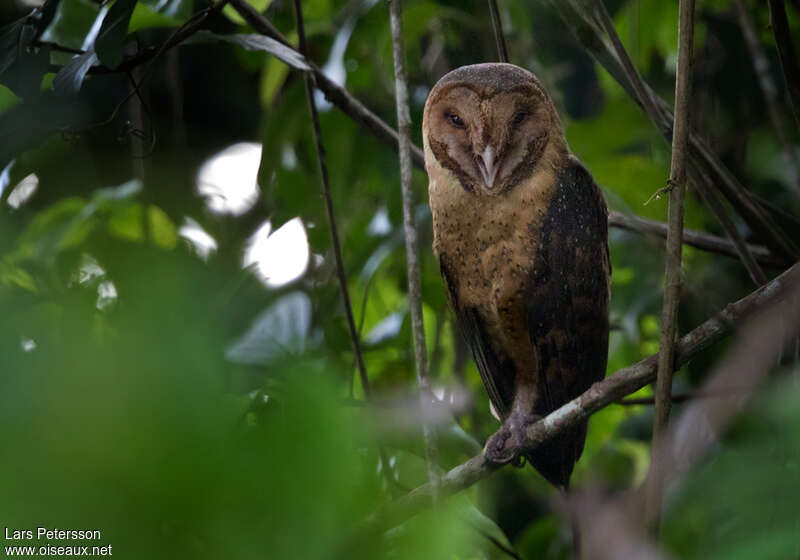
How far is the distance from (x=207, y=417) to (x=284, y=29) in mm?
2527

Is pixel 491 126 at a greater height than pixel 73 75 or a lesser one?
lesser

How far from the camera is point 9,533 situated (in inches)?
16.1

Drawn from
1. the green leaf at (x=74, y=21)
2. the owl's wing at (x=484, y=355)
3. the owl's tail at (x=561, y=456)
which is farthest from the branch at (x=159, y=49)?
the owl's tail at (x=561, y=456)

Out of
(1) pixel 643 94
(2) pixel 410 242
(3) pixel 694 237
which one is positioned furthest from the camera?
(3) pixel 694 237

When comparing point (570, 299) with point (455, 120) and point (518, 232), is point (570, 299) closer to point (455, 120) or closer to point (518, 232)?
point (518, 232)

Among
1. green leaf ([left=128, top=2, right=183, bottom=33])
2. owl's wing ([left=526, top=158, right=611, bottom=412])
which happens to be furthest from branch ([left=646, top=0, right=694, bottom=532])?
green leaf ([left=128, top=2, right=183, bottom=33])

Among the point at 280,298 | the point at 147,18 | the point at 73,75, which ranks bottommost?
the point at 280,298

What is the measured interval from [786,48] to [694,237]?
1.79 ft

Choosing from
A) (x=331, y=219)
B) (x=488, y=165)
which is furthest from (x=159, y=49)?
(x=488, y=165)

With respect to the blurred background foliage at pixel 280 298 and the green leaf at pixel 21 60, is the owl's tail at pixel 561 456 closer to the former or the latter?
the blurred background foliage at pixel 280 298


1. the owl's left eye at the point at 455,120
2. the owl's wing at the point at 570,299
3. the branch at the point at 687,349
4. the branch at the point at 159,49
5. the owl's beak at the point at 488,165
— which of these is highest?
the branch at the point at 159,49

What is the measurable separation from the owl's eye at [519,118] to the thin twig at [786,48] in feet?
1.75

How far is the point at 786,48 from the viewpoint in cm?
169

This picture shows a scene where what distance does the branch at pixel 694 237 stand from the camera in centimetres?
202
